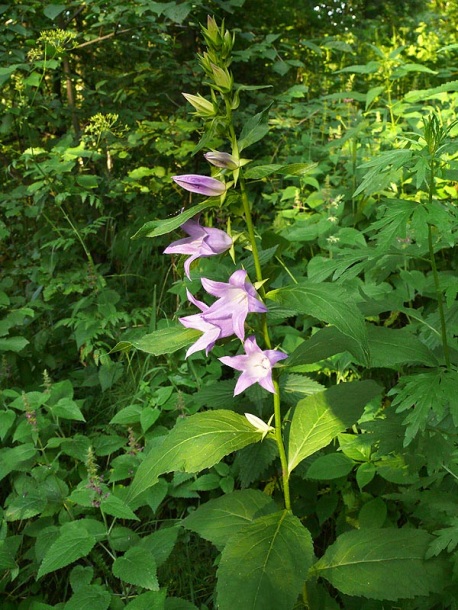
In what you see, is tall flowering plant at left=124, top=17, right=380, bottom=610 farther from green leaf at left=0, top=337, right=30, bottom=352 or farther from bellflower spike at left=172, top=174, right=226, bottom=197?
green leaf at left=0, top=337, right=30, bottom=352

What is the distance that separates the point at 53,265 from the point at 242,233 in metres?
1.99

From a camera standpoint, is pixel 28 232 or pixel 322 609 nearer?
pixel 322 609

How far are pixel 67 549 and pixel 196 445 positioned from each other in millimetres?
731

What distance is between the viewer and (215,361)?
2455 millimetres

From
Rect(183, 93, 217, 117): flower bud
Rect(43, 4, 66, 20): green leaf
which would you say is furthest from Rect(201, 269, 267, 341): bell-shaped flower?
Rect(43, 4, 66, 20): green leaf

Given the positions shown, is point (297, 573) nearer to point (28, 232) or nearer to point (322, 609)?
point (322, 609)

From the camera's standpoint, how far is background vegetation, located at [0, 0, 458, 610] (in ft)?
4.49

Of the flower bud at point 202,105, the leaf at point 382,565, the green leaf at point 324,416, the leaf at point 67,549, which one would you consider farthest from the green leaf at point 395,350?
the leaf at point 67,549

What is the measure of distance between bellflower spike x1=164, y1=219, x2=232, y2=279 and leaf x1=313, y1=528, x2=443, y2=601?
0.75m

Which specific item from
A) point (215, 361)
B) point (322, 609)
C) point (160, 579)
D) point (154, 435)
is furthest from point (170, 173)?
point (322, 609)

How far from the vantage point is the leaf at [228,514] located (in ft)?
4.70

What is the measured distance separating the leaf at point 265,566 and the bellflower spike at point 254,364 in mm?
290

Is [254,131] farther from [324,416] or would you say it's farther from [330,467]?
[330,467]

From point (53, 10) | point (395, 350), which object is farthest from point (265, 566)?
point (53, 10)
